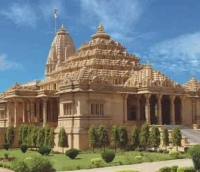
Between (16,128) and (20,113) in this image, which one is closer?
(16,128)

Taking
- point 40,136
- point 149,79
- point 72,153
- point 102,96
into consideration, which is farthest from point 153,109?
point 72,153

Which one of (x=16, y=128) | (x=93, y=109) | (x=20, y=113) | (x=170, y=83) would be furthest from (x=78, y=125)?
(x=20, y=113)

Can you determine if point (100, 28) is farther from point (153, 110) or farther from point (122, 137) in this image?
point (122, 137)

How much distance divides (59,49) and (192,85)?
33758 millimetres

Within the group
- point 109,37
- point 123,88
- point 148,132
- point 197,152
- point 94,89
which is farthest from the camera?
point 109,37

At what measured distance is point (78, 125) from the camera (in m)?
43.7

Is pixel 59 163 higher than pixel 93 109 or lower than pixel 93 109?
lower

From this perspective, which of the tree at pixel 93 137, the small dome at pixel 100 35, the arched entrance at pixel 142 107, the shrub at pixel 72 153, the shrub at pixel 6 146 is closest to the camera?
the shrub at pixel 72 153

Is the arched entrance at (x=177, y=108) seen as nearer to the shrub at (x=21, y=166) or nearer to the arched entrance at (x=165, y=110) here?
the arched entrance at (x=165, y=110)

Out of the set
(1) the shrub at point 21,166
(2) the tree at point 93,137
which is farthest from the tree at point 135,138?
(1) the shrub at point 21,166

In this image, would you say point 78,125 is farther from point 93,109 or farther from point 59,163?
point 59,163

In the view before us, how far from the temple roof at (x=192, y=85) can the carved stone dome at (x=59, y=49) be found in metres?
30.2

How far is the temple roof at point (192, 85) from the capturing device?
5631cm

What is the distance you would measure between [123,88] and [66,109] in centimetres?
770
